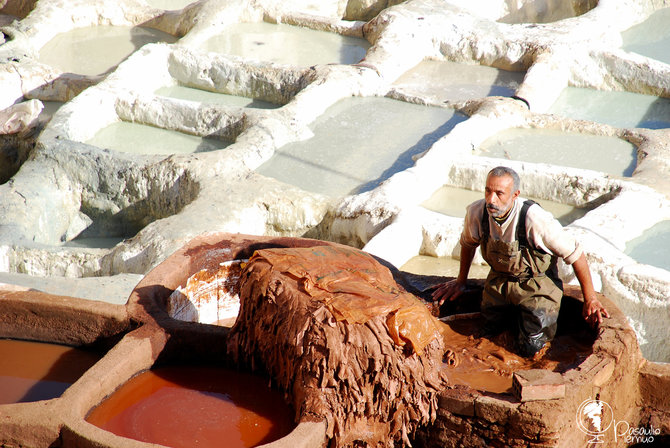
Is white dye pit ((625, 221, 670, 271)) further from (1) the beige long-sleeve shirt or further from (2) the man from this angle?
(1) the beige long-sleeve shirt

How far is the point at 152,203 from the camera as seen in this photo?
26.5ft

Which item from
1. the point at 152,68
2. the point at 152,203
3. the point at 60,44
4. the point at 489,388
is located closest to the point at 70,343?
the point at 489,388

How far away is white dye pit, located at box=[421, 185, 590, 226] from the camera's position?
693 cm

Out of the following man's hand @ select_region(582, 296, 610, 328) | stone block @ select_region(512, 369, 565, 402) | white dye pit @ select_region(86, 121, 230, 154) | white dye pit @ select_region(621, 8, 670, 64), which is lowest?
white dye pit @ select_region(86, 121, 230, 154)

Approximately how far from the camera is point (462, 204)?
722 cm

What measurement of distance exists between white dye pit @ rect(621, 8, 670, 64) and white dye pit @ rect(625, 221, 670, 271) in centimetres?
484

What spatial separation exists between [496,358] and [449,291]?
21.8 inches

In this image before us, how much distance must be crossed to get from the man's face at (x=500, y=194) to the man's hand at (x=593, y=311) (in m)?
0.68

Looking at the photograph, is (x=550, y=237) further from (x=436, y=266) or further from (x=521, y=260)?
(x=436, y=266)

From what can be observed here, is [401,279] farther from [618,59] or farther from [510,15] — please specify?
[510,15]

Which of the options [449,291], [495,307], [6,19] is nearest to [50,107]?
[6,19]

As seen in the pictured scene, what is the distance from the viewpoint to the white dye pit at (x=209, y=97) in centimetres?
1004

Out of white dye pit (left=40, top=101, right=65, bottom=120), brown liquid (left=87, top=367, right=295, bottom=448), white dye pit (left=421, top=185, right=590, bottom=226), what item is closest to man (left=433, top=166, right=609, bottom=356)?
brown liquid (left=87, top=367, right=295, bottom=448)

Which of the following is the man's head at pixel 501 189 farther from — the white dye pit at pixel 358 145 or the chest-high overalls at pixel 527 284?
the white dye pit at pixel 358 145
